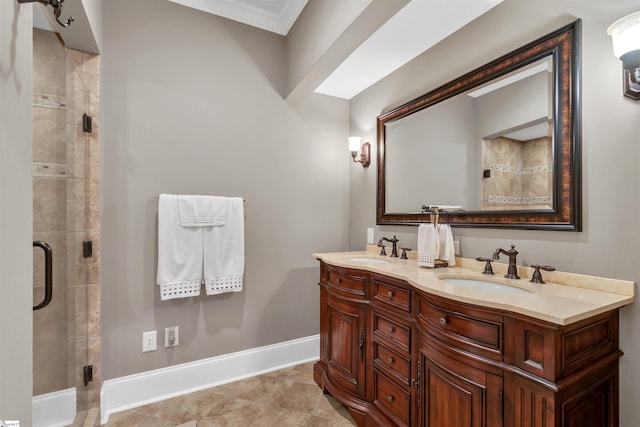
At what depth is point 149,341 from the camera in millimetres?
2006

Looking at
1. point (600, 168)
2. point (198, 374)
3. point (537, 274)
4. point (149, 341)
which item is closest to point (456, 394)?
point (537, 274)

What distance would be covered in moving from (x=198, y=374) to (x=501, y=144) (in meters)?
2.50

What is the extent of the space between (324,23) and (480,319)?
183 cm

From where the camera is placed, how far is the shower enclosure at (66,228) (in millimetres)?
1563

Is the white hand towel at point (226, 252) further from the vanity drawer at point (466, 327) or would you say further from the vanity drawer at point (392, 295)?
the vanity drawer at point (466, 327)

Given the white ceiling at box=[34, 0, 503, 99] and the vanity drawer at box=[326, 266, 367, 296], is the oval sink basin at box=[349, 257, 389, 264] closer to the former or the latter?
the vanity drawer at box=[326, 266, 367, 296]

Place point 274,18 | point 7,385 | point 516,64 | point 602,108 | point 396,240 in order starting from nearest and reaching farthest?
point 7,385 < point 602,108 < point 516,64 < point 396,240 < point 274,18

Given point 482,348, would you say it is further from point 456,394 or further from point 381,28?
point 381,28

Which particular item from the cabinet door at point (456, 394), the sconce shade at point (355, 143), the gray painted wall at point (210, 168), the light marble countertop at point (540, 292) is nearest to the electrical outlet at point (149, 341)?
the gray painted wall at point (210, 168)

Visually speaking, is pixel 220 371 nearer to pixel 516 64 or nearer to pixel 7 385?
pixel 7 385

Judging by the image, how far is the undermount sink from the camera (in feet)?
4.45

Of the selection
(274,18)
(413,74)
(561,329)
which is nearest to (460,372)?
(561,329)

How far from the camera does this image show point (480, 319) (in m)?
1.06

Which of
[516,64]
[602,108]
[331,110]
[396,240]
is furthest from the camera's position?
[331,110]
